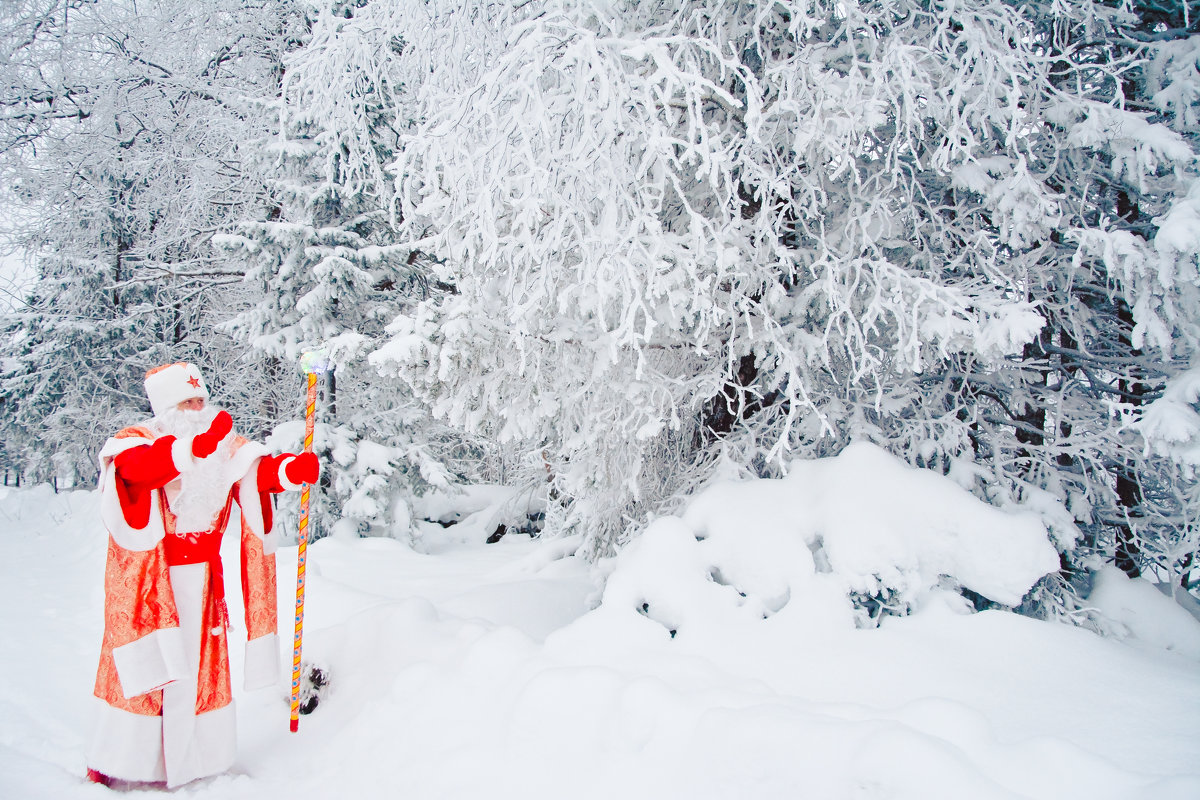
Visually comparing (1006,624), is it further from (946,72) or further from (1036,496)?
(946,72)

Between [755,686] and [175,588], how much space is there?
9.42 ft

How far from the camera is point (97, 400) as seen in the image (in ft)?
44.2

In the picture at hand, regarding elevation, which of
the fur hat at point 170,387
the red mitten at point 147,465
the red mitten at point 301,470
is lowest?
the red mitten at point 301,470

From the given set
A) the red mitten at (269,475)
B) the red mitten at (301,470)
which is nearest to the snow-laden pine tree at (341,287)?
the red mitten at (269,475)

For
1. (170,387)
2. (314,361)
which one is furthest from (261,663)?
(314,361)

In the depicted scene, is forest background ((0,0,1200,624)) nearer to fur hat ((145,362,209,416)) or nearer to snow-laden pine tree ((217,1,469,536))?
fur hat ((145,362,209,416))

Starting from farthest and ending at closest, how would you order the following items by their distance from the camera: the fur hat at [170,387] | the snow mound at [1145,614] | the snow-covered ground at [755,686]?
the snow mound at [1145,614], the fur hat at [170,387], the snow-covered ground at [755,686]

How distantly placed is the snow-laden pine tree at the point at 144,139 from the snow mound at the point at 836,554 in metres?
8.51

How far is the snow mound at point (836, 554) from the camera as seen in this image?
11.7 ft

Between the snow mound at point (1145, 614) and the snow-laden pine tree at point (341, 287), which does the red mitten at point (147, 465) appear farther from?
the snow mound at point (1145, 614)

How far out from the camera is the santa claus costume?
2953 mm

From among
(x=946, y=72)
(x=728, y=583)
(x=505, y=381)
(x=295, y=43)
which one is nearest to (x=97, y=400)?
(x=295, y=43)

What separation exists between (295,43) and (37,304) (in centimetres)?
925

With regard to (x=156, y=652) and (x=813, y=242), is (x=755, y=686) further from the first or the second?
(x=813, y=242)
